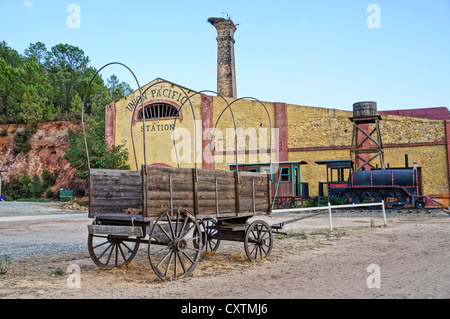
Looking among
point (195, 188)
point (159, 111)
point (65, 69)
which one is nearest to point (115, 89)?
point (65, 69)

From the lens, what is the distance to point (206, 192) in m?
6.68

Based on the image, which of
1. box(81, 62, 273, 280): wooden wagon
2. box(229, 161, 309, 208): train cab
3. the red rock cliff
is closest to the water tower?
box(229, 161, 309, 208): train cab

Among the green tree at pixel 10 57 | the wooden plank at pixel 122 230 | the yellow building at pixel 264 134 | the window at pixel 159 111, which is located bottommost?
the wooden plank at pixel 122 230

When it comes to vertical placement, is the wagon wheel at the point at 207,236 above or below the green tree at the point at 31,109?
below

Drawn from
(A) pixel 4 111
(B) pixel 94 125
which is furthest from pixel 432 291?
(A) pixel 4 111

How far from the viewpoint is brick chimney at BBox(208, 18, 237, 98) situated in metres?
31.3

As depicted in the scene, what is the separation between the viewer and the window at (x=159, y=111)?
2608 cm

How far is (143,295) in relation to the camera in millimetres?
5004

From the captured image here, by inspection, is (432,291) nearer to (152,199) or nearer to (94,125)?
(152,199)

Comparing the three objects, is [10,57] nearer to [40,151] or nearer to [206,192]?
[40,151]

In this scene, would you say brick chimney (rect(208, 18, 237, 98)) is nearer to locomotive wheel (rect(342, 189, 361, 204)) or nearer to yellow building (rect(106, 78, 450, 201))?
yellow building (rect(106, 78, 450, 201))

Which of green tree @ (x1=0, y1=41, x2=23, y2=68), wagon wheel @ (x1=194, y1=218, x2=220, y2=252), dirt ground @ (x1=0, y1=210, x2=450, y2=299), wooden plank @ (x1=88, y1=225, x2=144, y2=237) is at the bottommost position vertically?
dirt ground @ (x1=0, y1=210, x2=450, y2=299)

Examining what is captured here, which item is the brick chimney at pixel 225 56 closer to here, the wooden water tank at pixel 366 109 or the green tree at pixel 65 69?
the wooden water tank at pixel 366 109

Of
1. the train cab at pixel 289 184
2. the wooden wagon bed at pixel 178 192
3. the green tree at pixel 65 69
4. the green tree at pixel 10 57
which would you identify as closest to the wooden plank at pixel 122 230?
the wooden wagon bed at pixel 178 192
